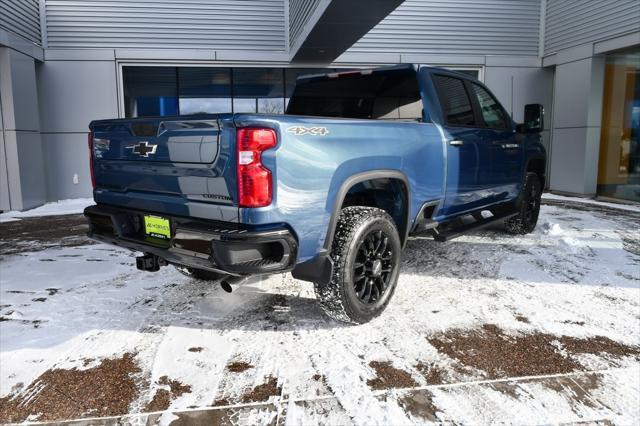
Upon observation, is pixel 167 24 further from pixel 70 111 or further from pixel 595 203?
pixel 595 203

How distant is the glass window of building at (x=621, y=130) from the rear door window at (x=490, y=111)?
22.9ft

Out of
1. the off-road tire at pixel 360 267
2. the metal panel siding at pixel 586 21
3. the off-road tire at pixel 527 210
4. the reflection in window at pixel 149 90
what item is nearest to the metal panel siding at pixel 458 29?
the metal panel siding at pixel 586 21

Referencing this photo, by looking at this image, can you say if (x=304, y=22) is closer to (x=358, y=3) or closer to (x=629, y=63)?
(x=358, y=3)

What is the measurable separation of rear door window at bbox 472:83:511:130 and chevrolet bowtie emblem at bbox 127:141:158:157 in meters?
3.60

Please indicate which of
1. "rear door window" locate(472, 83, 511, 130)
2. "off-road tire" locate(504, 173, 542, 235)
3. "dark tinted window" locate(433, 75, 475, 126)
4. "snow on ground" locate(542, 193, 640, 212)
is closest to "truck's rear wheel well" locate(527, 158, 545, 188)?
"off-road tire" locate(504, 173, 542, 235)

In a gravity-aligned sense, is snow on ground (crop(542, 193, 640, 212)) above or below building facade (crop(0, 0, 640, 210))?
below

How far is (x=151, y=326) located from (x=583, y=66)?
11881mm

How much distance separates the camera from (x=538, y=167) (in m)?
6.85

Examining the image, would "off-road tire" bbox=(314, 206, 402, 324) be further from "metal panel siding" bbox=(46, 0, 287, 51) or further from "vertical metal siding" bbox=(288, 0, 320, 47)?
"metal panel siding" bbox=(46, 0, 287, 51)

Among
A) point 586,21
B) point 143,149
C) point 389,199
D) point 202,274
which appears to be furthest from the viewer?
point 586,21

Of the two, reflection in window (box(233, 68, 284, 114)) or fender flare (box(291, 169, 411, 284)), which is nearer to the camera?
fender flare (box(291, 169, 411, 284))

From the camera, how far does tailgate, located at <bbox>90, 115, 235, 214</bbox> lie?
2992 millimetres

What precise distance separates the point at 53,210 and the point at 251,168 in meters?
9.14

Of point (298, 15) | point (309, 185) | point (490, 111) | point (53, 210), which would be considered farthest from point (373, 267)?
point (53, 210)
